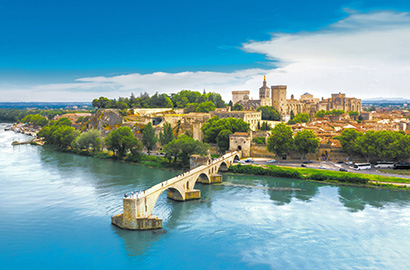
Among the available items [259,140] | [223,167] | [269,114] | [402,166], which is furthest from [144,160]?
[269,114]

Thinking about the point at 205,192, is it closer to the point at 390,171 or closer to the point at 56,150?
the point at 390,171

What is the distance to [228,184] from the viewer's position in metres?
25.7

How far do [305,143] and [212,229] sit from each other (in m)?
17.7

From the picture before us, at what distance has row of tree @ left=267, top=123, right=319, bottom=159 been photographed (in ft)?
104

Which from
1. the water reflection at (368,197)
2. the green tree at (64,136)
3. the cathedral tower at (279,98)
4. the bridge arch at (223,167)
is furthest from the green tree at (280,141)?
the cathedral tower at (279,98)

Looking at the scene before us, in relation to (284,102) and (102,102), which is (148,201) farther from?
(284,102)

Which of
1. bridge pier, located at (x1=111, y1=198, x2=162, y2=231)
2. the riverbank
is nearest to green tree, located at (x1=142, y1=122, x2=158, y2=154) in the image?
the riverbank

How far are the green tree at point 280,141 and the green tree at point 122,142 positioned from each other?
43.1 feet

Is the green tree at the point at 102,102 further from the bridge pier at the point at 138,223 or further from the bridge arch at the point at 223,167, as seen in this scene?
the bridge pier at the point at 138,223

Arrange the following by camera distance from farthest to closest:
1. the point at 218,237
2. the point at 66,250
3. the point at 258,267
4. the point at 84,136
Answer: the point at 84,136, the point at 218,237, the point at 66,250, the point at 258,267

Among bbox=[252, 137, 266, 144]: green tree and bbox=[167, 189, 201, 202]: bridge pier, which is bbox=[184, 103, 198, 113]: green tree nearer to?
bbox=[252, 137, 266, 144]: green tree

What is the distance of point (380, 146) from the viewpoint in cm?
2931

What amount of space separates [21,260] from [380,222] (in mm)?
15990

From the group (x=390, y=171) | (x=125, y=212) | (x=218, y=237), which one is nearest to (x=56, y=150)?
(x=125, y=212)
